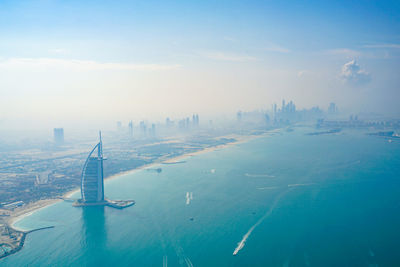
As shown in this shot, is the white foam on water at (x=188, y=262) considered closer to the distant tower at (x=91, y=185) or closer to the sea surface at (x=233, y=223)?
the sea surface at (x=233, y=223)

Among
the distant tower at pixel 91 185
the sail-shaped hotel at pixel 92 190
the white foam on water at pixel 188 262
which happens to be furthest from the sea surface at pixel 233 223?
the distant tower at pixel 91 185

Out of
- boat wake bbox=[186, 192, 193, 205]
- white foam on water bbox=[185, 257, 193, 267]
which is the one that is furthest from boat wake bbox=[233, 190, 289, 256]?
boat wake bbox=[186, 192, 193, 205]

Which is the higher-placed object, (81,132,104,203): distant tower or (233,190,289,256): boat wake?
(81,132,104,203): distant tower

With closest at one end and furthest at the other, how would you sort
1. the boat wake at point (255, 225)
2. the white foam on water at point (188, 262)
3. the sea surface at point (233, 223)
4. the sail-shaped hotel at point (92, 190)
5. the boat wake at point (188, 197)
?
the white foam on water at point (188, 262)
the sea surface at point (233, 223)
the boat wake at point (255, 225)
the sail-shaped hotel at point (92, 190)
the boat wake at point (188, 197)

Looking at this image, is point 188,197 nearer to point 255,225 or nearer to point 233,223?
point 233,223

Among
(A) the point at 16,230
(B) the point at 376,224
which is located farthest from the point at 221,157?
(A) the point at 16,230

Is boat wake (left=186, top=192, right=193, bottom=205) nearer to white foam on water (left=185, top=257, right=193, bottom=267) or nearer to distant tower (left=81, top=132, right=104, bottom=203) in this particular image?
distant tower (left=81, top=132, right=104, bottom=203)

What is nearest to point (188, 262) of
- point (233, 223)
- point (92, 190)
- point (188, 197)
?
point (233, 223)

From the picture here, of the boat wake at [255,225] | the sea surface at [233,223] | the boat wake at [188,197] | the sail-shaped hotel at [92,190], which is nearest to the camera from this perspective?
the sea surface at [233,223]

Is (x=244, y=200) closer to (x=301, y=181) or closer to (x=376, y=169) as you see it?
(x=301, y=181)
